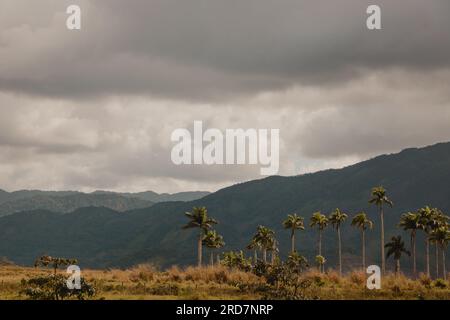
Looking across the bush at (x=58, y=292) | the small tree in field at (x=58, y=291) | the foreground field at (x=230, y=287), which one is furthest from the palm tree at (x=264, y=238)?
the bush at (x=58, y=292)

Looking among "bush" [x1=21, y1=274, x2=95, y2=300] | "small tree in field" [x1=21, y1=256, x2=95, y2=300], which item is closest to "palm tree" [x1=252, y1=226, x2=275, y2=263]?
"small tree in field" [x1=21, y1=256, x2=95, y2=300]

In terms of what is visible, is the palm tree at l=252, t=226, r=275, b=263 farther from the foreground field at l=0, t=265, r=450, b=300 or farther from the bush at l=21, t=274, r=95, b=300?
the bush at l=21, t=274, r=95, b=300

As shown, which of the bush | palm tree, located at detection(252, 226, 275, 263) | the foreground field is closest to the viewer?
the bush

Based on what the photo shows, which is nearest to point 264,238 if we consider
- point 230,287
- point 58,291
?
point 230,287

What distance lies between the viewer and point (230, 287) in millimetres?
50844

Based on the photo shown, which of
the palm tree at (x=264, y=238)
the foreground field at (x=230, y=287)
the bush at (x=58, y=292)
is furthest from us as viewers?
the palm tree at (x=264, y=238)

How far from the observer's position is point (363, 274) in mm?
55844

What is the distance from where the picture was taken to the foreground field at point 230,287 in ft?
148

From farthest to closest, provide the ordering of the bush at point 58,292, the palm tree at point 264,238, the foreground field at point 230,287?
the palm tree at point 264,238 < the foreground field at point 230,287 < the bush at point 58,292

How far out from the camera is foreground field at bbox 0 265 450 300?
4500 centimetres

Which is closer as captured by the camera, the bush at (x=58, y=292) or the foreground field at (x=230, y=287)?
the bush at (x=58, y=292)

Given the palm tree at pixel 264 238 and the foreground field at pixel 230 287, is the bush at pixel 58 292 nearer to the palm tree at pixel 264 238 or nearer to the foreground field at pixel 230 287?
the foreground field at pixel 230 287
